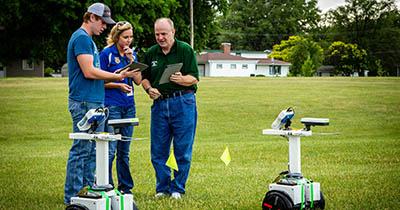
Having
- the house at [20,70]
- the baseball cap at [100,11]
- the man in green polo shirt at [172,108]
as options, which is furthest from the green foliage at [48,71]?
the baseball cap at [100,11]

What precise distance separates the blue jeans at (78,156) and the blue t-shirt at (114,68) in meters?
0.67

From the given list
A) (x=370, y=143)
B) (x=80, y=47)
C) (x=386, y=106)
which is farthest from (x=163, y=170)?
(x=386, y=106)

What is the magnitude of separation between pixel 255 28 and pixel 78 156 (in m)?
92.4

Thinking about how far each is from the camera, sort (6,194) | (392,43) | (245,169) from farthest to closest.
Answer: (392,43), (245,169), (6,194)

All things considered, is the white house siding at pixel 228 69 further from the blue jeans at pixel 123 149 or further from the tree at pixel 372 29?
the blue jeans at pixel 123 149

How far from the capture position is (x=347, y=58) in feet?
230

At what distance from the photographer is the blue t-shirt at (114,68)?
319 inches

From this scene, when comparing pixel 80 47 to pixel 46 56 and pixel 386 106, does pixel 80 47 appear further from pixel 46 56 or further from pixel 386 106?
pixel 46 56

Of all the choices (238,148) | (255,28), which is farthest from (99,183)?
(255,28)

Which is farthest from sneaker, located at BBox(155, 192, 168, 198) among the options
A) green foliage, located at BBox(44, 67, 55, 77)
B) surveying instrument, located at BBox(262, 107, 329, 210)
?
green foliage, located at BBox(44, 67, 55, 77)

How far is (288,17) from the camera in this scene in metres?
96.7

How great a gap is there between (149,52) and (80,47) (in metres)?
1.26

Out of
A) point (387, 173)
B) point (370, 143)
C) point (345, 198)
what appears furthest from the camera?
point (370, 143)

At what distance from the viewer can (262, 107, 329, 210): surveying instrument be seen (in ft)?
21.7
